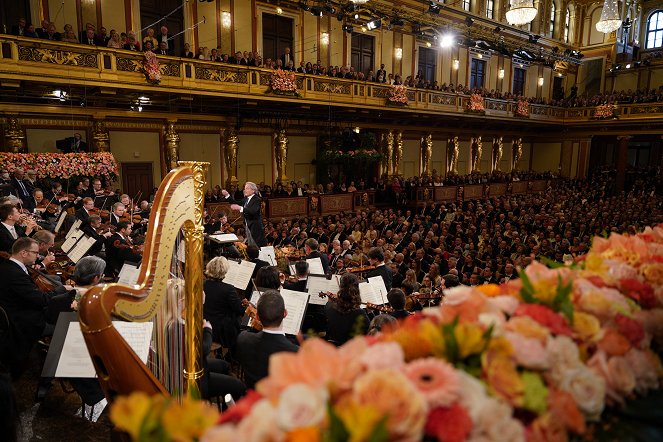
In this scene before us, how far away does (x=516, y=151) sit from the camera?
98.3ft

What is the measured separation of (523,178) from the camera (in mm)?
27672

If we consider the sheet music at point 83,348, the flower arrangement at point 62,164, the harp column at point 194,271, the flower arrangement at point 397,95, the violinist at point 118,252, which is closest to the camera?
the harp column at point 194,271

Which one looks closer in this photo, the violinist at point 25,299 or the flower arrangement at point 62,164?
the violinist at point 25,299

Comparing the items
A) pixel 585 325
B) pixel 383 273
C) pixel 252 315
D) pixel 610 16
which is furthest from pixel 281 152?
pixel 585 325

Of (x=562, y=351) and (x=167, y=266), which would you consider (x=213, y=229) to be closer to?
(x=167, y=266)

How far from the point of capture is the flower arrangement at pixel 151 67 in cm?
1190

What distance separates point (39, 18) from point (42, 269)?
1045 centimetres

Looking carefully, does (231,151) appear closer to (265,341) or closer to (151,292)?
(265,341)

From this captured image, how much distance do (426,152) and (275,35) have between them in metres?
A: 10.5

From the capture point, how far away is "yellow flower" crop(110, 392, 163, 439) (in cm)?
100

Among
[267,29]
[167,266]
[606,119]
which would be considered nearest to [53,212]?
[167,266]

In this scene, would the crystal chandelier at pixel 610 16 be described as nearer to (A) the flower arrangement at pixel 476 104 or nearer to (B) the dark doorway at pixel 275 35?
(B) the dark doorway at pixel 275 35

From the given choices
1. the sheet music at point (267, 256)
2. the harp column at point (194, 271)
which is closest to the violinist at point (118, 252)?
the sheet music at point (267, 256)

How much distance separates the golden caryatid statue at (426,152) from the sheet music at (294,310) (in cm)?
2085
